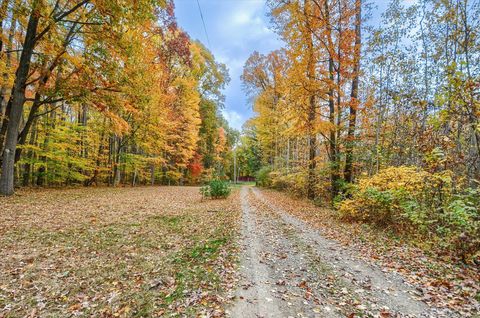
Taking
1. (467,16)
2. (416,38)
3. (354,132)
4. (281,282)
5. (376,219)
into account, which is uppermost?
(416,38)

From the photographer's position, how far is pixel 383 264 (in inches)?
174

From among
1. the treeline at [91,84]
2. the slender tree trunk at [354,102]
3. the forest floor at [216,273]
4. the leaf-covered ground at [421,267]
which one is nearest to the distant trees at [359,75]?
the slender tree trunk at [354,102]

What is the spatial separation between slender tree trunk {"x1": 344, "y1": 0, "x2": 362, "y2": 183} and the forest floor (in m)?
4.32

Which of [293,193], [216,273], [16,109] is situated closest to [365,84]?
[293,193]

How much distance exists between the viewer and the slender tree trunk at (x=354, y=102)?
Result: 10297mm

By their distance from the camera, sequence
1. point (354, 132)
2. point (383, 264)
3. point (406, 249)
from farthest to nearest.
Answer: point (354, 132), point (406, 249), point (383, 264)

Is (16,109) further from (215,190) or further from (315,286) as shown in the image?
(315,286)

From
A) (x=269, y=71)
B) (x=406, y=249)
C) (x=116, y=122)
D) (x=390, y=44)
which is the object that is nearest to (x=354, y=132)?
(x=390, y=44)

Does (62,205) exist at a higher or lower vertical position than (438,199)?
lower

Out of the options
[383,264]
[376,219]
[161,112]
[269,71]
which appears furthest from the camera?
[269,71]

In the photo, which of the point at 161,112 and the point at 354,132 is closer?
the point at 354,132

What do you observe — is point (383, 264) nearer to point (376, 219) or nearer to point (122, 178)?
point (376, 219)

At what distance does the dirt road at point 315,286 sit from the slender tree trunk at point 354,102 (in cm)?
580

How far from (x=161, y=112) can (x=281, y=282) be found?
17.1 m
